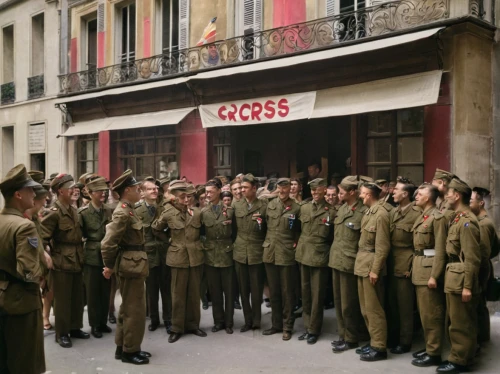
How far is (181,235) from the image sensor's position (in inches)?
268

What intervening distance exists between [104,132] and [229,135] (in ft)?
15.2

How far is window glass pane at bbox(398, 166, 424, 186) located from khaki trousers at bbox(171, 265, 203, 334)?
4.41m

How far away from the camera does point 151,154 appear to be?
14.4 metres

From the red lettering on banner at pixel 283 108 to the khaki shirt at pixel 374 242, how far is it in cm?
482

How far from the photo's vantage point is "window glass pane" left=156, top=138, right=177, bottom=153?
13.8 meters

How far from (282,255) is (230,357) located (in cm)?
143

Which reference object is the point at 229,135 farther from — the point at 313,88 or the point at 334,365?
the point at 334,365

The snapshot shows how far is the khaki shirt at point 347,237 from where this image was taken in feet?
20.0

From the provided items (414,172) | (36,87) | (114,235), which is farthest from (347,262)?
(36,87)

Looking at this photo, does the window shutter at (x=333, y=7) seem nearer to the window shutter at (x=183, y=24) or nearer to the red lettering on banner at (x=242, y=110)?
the red lettering on banner at (x=242, y=110)

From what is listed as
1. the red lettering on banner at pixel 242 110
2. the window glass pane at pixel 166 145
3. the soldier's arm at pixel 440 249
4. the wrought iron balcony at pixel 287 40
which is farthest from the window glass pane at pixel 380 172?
the window glass pane at pixel 166 145

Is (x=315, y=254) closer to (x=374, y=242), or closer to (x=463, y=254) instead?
(x=374, y=242)

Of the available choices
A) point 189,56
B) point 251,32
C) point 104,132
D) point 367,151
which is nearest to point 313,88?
point 367,151

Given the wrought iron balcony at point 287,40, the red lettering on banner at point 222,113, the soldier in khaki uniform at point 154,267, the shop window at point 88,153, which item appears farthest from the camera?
the shop window at point 88,153
